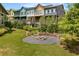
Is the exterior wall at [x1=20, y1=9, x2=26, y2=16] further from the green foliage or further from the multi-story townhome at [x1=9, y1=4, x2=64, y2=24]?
the green foliage

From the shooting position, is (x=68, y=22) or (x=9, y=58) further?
(x=68, y=22)

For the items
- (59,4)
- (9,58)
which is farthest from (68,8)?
(9,58)

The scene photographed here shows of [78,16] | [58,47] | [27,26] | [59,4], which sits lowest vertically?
[58,47]

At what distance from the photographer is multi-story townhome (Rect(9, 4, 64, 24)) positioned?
2.49m

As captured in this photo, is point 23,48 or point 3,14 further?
point 3,14

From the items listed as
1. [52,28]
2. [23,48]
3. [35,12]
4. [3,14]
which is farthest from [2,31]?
[52,28]

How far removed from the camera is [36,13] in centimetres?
259

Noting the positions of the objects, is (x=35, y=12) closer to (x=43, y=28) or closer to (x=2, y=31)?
(x=43, y=28)

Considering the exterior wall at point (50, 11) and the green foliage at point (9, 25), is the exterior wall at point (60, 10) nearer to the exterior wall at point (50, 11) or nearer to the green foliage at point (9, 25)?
the exterior wall at point (50, 11)

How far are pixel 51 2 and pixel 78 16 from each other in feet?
1.68

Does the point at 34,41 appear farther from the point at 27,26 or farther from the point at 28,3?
the point at 28,3

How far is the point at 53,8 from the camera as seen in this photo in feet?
8.24

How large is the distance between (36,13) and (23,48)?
651 mm

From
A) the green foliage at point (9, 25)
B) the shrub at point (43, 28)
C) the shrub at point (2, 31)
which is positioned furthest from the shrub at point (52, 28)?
the shrub at point (2, 31)
